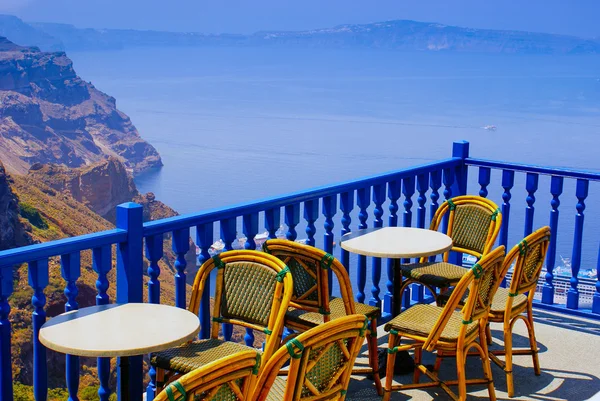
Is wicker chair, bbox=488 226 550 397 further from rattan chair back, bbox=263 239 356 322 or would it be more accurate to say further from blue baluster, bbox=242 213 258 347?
blue baluster, bbox=242 213 258 347

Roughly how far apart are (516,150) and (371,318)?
458 feet

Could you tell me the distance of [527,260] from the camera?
14.7ft

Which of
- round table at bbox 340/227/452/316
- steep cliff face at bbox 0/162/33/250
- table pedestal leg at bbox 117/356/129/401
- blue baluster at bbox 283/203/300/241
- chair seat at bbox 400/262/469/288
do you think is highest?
blue baluster at bbox 283/203/300/241

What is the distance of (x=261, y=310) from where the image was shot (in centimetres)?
399

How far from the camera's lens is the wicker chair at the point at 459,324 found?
4012 mm

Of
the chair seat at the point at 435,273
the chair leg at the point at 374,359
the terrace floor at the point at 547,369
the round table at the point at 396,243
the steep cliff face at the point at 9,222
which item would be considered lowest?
the steep cliff face at the point at 9,222

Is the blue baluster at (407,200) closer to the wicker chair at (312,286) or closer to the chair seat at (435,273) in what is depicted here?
the chair seat at (435,273)

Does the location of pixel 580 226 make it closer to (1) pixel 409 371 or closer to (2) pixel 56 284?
(1) pixel 409 371

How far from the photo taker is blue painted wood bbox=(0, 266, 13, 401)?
11.6 feet

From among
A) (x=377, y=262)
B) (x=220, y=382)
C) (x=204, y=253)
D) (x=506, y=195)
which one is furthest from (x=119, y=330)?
(x=506, y=195)

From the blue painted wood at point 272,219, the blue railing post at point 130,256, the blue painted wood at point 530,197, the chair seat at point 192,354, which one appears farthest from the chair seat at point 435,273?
the blue railing post at point 130,256

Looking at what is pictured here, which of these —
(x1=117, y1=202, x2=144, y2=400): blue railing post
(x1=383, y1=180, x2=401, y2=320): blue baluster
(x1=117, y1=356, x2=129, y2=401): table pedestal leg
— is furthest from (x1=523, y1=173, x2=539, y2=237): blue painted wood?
(x1=117, y1=356, x2=129, y2=401): table pedestal leg

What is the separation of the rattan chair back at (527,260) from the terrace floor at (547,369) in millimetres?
637

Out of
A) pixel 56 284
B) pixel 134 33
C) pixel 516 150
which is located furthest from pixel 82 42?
pixel 56 284
